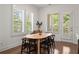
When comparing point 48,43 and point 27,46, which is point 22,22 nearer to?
point 27,46

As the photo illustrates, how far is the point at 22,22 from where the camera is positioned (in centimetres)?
203

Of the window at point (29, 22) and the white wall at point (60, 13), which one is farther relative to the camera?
the window at point (29, 22)

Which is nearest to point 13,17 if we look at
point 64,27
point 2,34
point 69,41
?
point 2,34

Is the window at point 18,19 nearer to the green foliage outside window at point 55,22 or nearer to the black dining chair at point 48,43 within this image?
the black dining chair at point 48,43

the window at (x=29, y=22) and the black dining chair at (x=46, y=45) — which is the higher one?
the window at (x=29, y=22)

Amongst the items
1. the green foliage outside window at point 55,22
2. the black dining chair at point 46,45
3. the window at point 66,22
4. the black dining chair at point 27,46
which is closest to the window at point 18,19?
the black dining chair at point 27,46

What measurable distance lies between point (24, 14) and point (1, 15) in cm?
39

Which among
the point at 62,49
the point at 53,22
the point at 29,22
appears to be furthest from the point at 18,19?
the point at 62,49

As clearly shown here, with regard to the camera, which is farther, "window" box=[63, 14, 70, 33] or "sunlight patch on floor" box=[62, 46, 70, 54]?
"window" box=[63, 14, 70, 33]

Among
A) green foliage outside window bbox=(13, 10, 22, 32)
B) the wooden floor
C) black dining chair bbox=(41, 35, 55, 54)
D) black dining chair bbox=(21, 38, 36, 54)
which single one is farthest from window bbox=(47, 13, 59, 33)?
green foliage outside window bbox=(13, 10, 22, 32)

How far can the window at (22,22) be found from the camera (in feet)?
6.50

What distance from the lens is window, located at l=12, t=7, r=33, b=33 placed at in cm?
198

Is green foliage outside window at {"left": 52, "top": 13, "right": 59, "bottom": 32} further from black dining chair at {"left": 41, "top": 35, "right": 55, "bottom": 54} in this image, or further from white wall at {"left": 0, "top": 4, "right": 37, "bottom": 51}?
white wall at {"left": 0, "top": 4, "right": 37, "bottom": 51}
